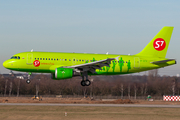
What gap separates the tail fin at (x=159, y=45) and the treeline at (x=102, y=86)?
52.1 ft

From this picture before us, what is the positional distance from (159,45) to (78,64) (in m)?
14.4

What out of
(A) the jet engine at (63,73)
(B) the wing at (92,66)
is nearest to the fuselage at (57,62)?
(B) the wing at (92,66)

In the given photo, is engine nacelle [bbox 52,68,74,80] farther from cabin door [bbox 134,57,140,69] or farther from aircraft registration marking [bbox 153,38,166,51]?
aircraft registration marking [bbox 153,38,166,51]

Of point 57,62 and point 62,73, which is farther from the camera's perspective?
point 57,62

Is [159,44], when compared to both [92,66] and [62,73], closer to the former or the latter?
[92,66]

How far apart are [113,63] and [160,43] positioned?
9918 millimetres

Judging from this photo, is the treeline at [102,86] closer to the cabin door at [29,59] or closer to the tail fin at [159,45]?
the tail fin at [159,45]

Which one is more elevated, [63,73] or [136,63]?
[136,63]

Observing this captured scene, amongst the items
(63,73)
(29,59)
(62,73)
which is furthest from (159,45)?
(29,59)

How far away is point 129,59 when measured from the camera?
4541cm

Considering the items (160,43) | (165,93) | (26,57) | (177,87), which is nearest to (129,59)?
(160,43)

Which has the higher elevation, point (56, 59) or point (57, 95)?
point (56, 59)

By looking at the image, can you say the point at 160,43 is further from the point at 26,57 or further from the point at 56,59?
the point at 26,57

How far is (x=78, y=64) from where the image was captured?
4319cm
